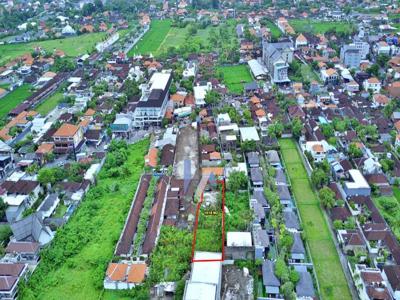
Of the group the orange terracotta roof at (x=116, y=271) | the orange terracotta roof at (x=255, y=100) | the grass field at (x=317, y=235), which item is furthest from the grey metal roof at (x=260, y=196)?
the orange terracotta roof at (x=255, y=100)

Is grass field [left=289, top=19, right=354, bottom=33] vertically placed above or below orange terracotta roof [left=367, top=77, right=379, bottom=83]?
below

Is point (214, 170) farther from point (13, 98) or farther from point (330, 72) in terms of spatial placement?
point (13, 98)

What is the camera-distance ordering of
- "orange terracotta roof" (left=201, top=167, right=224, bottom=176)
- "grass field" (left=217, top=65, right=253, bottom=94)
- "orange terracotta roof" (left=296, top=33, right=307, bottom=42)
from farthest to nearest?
"orange terracotta roof" (left=296, top=33, right=307, bottom=42) → "grass field" (left=217, top=65, right=253, bottom=94) → "orange terracotta roof" (left=201, top=167, right=224, bottom=176)

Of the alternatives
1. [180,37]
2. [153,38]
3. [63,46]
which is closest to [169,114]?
[180,37]

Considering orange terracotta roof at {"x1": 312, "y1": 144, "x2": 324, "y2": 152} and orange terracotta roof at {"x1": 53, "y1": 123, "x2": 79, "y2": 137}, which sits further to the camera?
orange terracotta roof at {"x1": 53, "y1": 123, "x2": 79, "y2": 137}

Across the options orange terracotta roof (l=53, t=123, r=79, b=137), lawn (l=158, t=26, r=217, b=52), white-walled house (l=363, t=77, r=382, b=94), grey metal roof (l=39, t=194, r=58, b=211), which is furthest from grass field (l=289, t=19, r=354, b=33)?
grey metal roof (l=39, t=194, r=58, b=211)

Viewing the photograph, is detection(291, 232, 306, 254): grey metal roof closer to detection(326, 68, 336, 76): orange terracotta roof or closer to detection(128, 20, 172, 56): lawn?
detection(326, 68, 336, 76): orange terracotta roof

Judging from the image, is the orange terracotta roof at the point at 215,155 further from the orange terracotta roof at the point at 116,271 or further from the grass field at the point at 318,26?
the grass field at the point at 318,26

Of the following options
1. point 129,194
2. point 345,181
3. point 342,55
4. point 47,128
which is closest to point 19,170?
point 47,128
